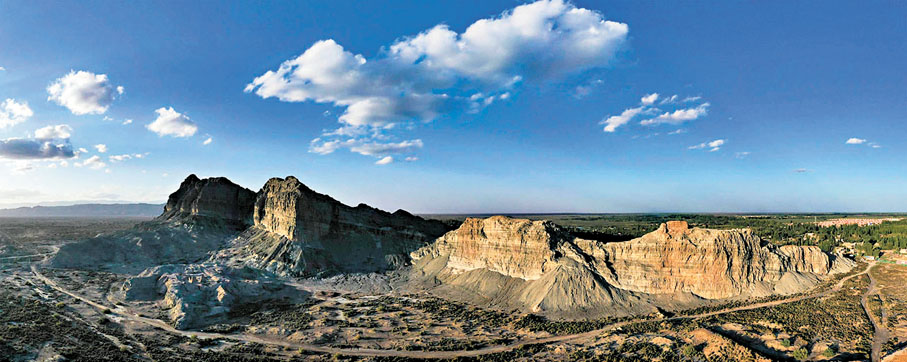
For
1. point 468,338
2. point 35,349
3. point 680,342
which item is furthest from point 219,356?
point 680,342

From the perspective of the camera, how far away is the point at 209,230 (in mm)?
82125

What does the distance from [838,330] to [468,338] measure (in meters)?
33.7

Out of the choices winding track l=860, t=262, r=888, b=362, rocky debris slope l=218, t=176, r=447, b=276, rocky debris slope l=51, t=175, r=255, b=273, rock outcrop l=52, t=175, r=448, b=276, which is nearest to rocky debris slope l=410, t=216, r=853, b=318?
winding track l=860, t=262, r=888, b=362

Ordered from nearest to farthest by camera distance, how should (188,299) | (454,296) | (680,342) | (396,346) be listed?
(680,342)
(396,346)
(188,299)
(454,296)

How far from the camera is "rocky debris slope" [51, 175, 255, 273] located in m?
69.2

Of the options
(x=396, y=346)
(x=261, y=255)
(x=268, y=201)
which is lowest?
(x=396, y=346)

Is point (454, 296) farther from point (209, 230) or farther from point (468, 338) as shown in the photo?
point (209, 230)

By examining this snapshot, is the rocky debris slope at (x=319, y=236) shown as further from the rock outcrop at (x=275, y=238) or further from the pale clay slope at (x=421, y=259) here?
the pale clay slope at (x=421, y=259)

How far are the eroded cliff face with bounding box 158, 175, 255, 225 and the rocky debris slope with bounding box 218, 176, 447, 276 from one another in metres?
10.6

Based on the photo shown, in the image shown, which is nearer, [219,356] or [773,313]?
[219,356]

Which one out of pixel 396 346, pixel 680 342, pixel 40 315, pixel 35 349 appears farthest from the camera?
pixel 40 315

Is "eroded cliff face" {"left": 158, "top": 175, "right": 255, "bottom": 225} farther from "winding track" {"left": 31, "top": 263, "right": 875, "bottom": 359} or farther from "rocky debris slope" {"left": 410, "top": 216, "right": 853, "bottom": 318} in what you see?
"rocky debris slope" {"left": 410, "top": 216, "right": 853, "bottom": 318}

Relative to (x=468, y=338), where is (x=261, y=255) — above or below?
above

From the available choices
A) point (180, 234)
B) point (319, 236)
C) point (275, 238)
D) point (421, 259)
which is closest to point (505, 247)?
point (421, 259)
